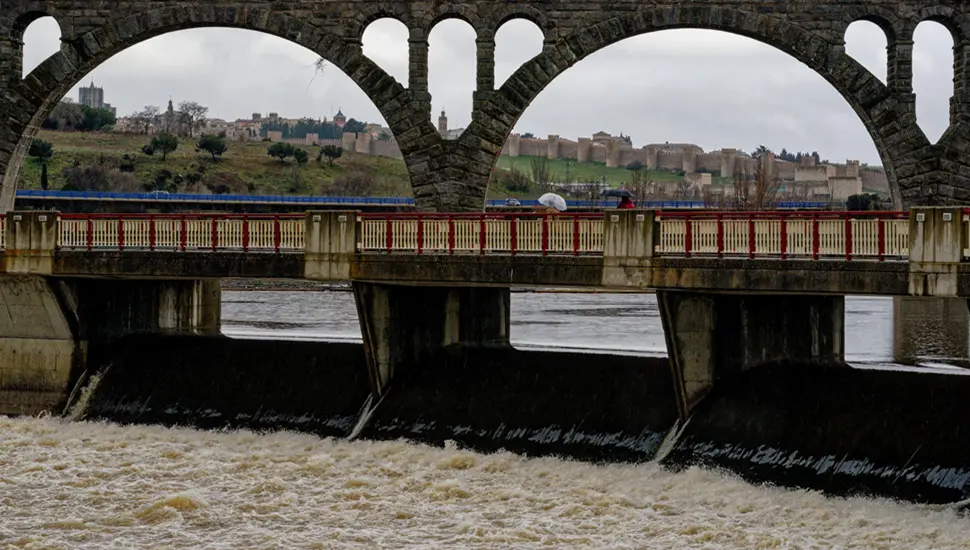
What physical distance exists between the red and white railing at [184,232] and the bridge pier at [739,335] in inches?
346

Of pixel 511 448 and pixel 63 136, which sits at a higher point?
pixel 63 136

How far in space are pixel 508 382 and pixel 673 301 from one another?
491cm

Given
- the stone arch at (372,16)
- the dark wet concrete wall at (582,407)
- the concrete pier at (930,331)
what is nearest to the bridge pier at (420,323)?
the dark wet concrete wall at (582,407)

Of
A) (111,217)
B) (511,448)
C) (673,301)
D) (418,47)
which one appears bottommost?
(511,448)

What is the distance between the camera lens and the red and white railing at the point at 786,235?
20.8m

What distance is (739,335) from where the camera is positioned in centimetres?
2498

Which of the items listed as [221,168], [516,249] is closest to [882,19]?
[516,249]

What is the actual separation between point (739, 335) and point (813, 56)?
1027cm

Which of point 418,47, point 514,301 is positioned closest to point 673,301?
point 418,47

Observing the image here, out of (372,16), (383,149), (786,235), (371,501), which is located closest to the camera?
(371,501)

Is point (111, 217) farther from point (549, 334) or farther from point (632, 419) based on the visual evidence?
point (549, 334)

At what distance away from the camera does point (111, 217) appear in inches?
1097

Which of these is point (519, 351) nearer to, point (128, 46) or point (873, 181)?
point (128, 46)

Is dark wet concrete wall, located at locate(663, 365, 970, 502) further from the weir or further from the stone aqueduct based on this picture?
the stone aqueduct
